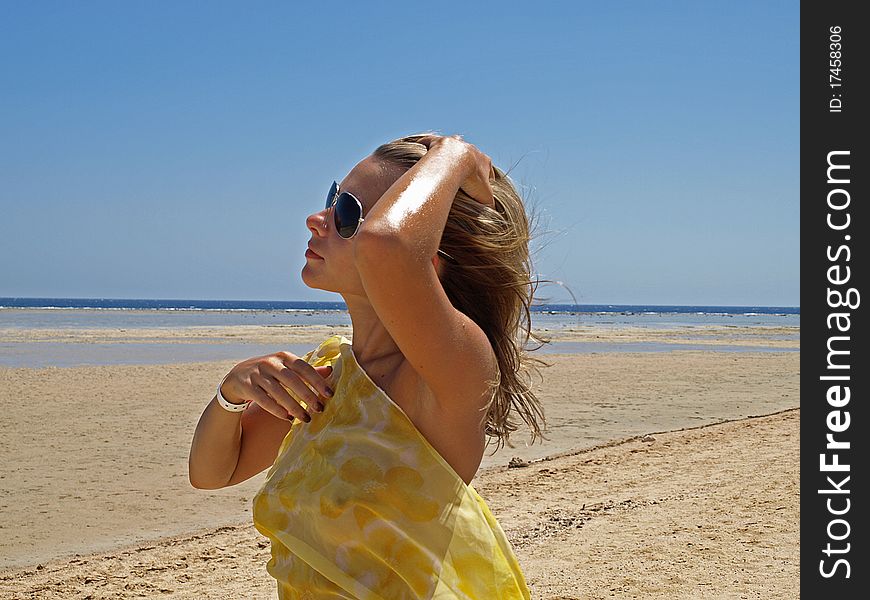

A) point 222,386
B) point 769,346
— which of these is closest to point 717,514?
point 222,386

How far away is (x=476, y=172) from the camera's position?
1718mm

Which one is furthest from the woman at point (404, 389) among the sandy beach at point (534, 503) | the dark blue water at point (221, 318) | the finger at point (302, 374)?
the dark blue water at point (221, 318)

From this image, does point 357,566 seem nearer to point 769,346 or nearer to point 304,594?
point 304,594

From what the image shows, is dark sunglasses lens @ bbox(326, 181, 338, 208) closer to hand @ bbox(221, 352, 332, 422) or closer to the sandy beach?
hand @ bbox(221, 352, 332, 422)

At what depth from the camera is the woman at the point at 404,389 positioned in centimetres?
152

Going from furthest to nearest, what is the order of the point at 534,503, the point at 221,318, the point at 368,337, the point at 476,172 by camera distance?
the point at 221,318 < the point at 534,503 < the point at 368,337 < the point at 476,172

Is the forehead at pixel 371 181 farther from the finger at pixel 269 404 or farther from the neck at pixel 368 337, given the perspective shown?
the finger at pixel 269 404

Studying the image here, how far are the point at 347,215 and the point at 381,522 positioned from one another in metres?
0.64

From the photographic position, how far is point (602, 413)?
1280cm

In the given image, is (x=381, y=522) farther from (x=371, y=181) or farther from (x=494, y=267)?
(x=371, y=181)

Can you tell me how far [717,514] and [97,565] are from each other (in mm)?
4280

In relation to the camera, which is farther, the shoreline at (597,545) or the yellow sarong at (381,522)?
the shoreline at (597,545)

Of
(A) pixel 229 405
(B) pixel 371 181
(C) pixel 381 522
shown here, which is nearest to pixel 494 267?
(B) pixel 371 181

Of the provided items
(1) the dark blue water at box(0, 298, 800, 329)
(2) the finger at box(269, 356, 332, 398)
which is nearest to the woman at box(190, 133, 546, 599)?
(2) the finger at box(269, 356, 332, 398)
